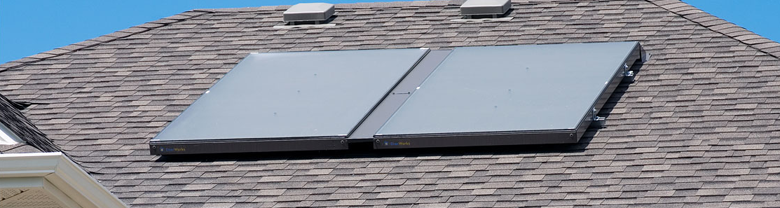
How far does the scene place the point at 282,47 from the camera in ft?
49.6

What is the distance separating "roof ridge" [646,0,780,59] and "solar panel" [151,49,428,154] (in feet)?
8.75

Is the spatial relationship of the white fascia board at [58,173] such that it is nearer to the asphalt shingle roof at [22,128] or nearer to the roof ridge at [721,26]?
the asphalt shingle roof at [22,128]

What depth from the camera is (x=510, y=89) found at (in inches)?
503

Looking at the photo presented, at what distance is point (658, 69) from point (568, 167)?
90.8 inches

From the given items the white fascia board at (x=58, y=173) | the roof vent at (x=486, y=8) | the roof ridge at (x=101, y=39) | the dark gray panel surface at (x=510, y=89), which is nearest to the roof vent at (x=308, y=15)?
the roof ridge at (x=101, y=39)

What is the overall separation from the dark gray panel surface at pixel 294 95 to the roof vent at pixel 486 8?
132 cm

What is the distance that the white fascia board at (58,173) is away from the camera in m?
6.72

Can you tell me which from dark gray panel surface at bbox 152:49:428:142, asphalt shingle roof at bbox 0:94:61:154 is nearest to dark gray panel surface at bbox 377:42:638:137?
dark gray panel surface at bbox 152:49:428:142

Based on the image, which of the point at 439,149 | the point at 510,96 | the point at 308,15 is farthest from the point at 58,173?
the point at 308,15

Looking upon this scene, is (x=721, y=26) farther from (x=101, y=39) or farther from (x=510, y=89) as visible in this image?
(x=101, y=39)

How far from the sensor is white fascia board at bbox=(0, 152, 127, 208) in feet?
22.0

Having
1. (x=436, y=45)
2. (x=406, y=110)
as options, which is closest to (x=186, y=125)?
(x=406, y=110)

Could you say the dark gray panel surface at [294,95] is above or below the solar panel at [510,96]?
above

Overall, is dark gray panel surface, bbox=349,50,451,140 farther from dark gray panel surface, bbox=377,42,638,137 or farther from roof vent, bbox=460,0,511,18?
roof vent, bbox=460,0,511,18
